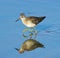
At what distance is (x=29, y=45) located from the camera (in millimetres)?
7824

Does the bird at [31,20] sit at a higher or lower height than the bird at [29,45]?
higher

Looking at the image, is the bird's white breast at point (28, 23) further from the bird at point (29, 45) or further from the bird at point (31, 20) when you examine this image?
the bird at point (29, 45)

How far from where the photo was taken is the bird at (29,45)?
765 centimetres

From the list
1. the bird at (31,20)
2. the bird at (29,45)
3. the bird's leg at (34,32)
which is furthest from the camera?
the bird at (31,20)

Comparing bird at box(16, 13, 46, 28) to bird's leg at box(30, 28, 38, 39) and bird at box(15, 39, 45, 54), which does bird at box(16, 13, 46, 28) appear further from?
bird at box(15, 39, 45, 54)

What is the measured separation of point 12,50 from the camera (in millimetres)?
7602

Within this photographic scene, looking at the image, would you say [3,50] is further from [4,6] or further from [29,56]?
[4,6]

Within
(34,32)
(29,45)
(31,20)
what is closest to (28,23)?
(31,20)

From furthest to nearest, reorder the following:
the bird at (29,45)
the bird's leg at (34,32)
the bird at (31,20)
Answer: the bird at (31,20)
the bird's leg at (34,32)
the bird at (29,45)

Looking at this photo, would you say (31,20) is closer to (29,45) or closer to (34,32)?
(34,32)

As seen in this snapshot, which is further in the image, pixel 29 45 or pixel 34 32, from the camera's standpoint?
pixel 34 32

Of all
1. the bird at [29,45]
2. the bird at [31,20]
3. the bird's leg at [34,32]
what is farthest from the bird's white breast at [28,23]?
the bird at [29,45]

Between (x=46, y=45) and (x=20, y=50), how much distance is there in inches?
21.8

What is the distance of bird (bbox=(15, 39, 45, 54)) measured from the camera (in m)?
7.65
